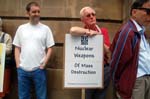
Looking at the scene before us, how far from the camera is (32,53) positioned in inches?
264

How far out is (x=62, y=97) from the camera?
7.34 m

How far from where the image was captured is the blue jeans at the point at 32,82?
6.66 meters

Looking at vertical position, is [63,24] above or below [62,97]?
above

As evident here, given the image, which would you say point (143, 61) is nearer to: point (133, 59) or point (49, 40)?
point (133, 59)

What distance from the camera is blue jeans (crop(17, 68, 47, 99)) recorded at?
666cm

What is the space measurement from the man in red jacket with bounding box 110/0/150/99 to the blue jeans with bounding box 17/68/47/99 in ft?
6.55

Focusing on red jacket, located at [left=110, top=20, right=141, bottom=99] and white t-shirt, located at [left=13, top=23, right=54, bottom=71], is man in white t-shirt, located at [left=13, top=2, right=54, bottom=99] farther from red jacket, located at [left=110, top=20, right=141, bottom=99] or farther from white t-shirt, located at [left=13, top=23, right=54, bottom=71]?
red jacket, located at [left=110, top=20, right=141, bottom=99]

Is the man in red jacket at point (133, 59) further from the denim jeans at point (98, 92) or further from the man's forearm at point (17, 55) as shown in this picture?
the man's forearm at point (17, 55)

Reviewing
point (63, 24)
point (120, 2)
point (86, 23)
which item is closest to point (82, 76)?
point (86, 23)

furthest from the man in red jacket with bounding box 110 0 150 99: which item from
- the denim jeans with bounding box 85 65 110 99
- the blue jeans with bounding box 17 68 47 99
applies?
the blue jeans with bounding box 17 68 47 99

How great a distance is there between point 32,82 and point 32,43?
0.62m

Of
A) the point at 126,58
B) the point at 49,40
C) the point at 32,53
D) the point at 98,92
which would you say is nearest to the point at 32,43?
the point at 32,53

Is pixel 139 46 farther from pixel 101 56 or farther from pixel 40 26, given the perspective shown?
pixel 40 26

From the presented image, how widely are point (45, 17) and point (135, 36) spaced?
3.05m
